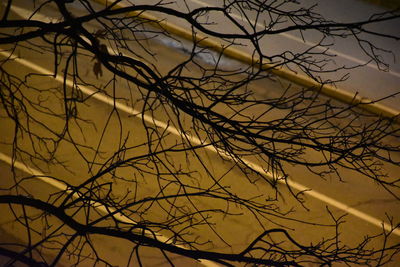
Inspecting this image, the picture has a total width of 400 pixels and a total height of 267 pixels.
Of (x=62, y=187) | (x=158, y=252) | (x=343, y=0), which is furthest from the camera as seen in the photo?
(x=343, y=0)

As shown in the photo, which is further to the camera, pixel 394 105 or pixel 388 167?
pixel 394 105

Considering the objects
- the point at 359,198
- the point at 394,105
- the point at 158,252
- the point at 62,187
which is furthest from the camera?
the point at 394,105

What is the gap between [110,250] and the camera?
156 inches

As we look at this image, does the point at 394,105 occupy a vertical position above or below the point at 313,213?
above

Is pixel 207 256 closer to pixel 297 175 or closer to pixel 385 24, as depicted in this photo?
pixel 297 175

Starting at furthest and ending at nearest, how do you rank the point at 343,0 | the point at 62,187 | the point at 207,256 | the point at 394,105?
the point at 394,105 < the point at 343,0 < the point at 62,187 < the point at 207,256

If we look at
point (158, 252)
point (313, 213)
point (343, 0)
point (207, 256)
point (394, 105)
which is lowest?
point (207, 256)

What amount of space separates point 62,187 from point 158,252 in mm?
1068

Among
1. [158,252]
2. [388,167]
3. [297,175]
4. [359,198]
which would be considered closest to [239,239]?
[158,252]

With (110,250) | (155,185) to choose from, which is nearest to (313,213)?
(155,185)

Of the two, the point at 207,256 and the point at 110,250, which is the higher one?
the point at 110,250

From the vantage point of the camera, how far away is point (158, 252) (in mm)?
3965

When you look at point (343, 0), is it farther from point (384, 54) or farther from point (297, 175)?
point (297, 175)

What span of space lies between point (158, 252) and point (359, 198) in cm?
207
